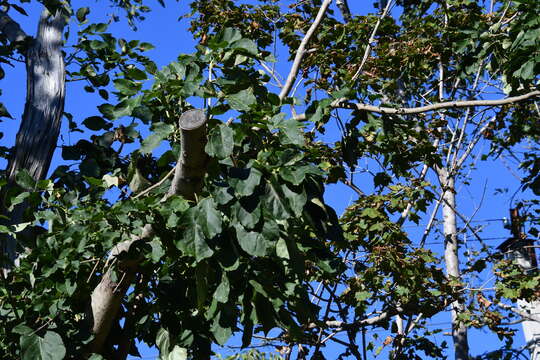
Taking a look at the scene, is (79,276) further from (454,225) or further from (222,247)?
(454,225)

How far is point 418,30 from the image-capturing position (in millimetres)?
6438

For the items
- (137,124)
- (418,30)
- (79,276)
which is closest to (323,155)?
(418,30)

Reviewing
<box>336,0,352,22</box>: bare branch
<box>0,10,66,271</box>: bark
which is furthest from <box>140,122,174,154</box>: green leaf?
<box>336,0,352,22</box>: bare branch

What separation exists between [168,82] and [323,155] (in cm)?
287

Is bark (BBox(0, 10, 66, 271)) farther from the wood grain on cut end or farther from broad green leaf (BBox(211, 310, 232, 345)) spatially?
the wood grain on cut end

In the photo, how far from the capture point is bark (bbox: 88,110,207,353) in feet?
7.93

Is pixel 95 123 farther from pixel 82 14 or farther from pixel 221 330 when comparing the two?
pixel 221 330

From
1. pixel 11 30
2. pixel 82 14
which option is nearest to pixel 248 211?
pixel 82 14

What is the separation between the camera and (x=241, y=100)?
8.53 ft

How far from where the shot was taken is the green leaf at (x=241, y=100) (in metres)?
2.57

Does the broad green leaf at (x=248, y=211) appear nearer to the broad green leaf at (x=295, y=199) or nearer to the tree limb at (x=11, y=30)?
the broad green leaf at (x=295, y=199)

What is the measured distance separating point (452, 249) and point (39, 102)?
4727 mm

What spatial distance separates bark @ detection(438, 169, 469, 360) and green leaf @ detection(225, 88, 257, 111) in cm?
421

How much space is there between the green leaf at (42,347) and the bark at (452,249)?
442 cm
